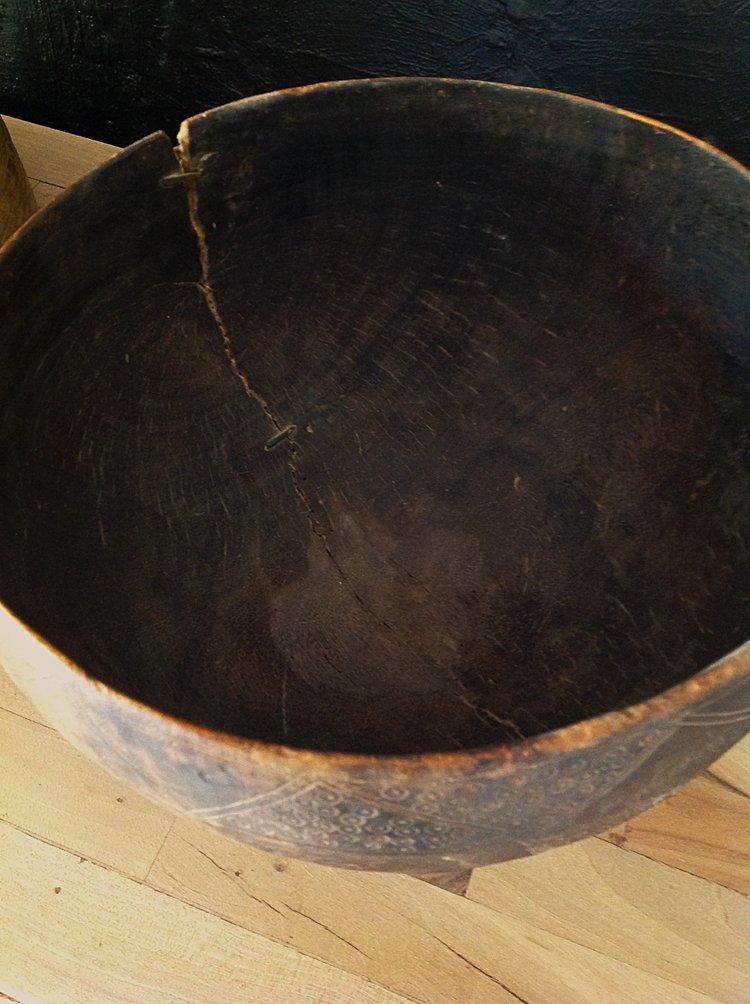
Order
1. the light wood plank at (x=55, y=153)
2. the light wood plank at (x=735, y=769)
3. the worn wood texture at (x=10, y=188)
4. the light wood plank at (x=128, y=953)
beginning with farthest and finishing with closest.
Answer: the light wood plank at (x=55, y=153), the worn wood texture at (x=10, y=188), the light wood plank at (x=735, y=769), the light wood plank at (x=128, y=953)

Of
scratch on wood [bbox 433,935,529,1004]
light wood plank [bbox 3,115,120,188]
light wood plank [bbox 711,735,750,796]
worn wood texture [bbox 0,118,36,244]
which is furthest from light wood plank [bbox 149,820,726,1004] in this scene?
light wood plank [bbox 3,115,120,188]

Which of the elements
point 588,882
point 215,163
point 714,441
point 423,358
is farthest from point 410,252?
point 588,882

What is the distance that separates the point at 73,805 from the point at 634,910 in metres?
0.54

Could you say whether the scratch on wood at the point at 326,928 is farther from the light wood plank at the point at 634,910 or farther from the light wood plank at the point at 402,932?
the light wood plank at the point at 634,910

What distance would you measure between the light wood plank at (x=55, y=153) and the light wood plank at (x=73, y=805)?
77cm

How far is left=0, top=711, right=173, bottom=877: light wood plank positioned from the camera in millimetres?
1054

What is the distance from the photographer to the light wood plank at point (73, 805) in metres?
1.05

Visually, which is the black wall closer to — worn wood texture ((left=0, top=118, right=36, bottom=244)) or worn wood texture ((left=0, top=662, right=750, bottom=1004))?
worn wood texture ((left=0, top=118, right=36, bottom=244))

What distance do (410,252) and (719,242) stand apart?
31 centimetres

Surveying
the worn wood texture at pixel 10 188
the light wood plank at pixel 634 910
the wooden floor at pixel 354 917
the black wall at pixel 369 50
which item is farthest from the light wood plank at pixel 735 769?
the worn wood texture at pixel 10 188

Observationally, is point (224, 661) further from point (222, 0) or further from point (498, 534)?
point (222, 0)

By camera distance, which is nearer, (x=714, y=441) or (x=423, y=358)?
(x=714, y=441)

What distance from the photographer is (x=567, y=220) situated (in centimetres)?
109

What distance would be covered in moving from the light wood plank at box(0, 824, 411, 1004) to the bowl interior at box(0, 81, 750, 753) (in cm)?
19
